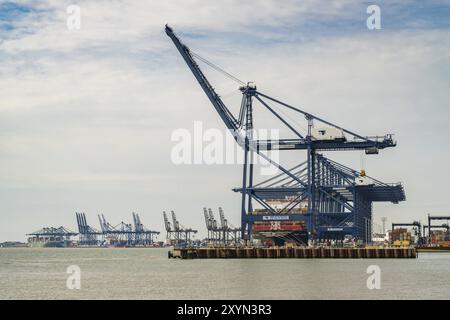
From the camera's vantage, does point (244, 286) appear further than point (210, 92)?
No

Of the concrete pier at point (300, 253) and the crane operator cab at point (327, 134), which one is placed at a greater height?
the crane operator cab at point (327, 134)

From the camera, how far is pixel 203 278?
58219 mm

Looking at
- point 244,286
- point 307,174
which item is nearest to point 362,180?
point 307,174

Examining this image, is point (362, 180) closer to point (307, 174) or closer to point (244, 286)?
point (307, 174)

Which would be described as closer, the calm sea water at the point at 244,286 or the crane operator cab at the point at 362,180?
the calm sea water at the point at 244,286

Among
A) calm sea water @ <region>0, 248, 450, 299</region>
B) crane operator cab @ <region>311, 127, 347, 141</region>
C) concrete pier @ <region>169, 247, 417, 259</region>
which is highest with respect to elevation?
crane operator cab @ <region>311, 127, 347, 141</region>

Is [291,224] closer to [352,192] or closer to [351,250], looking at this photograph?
→ [352,192]

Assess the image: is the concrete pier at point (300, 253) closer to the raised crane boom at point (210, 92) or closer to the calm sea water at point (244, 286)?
the raised crane boom at point (210, 92)

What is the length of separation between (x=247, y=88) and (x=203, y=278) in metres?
38.6

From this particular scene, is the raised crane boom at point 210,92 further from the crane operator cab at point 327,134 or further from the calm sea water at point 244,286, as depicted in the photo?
the calm sea water at point 244,286

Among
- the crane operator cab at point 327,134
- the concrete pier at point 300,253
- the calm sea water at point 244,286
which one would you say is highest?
the crane operator cab at point 327,134

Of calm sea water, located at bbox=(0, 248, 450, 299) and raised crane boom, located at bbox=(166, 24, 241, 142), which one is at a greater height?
raised crane boom, located at bbox=(166, 24, 241, 142)

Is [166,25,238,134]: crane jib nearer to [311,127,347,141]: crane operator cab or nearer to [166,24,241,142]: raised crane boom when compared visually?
[166,24,241,142]: raised crane boom
